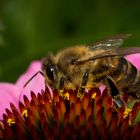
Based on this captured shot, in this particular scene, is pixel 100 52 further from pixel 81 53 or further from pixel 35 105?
pixel 35 105

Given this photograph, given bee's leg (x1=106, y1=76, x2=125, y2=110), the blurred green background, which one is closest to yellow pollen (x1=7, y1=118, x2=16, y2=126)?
bee's leg (x1=106, y1=76, x2=125, y2=110)

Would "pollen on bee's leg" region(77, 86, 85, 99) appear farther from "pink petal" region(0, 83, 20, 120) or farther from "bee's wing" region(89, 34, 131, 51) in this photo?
"pink petal" region(0, 83, 20, 120)

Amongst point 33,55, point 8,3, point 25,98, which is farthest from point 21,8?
point 25,98

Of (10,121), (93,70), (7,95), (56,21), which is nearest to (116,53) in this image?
(93,70)

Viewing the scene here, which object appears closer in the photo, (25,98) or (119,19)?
(25,98)

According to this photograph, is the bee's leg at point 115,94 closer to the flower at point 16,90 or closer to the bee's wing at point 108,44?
the bee's wing at point 108,44

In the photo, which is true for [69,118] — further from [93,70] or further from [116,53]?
[116,53]
